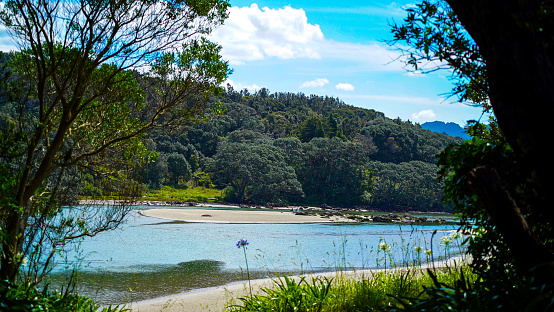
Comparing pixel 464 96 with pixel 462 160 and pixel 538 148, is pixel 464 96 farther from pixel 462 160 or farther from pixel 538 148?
pixel 538 148

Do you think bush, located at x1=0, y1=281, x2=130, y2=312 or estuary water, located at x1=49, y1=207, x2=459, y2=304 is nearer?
bush, located at x1=0, y1=281, x2=130, y2=312

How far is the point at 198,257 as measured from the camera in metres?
A: 15.1

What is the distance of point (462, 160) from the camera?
11.3 ft

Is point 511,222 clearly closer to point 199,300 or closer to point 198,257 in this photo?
point 199,300

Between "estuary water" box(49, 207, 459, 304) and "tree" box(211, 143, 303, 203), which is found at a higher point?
"tree" box(211, 143, 303, 203)

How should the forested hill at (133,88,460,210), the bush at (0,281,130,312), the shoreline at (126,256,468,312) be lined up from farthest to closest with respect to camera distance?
the forested hill at (133,88,460,210) → the shoreline at (126,256,468,312) → the bush at (0,281,130,312)

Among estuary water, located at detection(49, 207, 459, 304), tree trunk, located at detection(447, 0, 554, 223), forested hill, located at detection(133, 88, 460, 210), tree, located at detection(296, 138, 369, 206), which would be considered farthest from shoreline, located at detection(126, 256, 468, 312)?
tree, located at detection(296, 138, 369, 206)

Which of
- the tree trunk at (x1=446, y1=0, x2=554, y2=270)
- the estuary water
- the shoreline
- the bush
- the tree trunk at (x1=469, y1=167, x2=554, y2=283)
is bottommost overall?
the estuary water

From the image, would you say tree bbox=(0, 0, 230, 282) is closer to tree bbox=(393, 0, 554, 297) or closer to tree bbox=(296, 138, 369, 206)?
tree bbox=(393, 0, 554, 297)

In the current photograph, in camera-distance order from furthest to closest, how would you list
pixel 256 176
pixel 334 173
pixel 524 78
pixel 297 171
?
pixel 297 171, pixel 334 173, pixel 256 176, pixel 524 78

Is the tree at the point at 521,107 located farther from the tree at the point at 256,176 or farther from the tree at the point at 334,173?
the tree at the point at 334,173

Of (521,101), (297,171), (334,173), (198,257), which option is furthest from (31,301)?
(297,171)

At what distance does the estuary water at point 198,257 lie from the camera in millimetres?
10055

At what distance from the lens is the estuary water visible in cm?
1005
